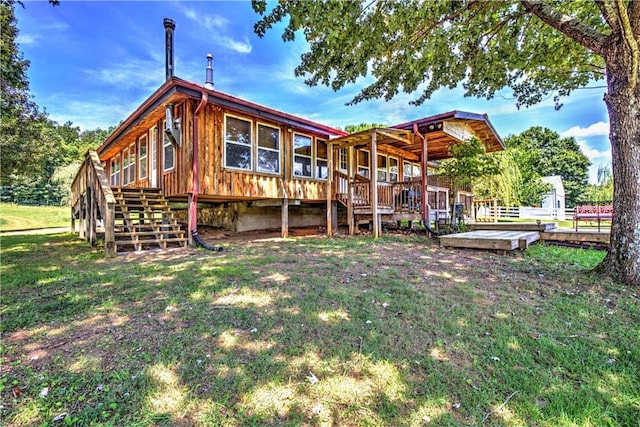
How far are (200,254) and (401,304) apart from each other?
4059mm

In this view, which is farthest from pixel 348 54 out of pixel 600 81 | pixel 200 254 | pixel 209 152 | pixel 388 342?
pixel 600 81

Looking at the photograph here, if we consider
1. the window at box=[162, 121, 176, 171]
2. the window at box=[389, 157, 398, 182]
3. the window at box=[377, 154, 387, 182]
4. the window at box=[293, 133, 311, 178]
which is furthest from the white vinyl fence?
the window at box=[162, 121, 176, 171]

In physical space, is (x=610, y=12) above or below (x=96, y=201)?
above

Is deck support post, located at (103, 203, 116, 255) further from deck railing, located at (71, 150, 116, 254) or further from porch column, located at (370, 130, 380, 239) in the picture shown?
porch column, located at (370, 130, 380, 239)

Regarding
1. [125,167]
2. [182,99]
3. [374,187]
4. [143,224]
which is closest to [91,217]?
[143,224]

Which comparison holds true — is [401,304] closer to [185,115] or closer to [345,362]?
[345,362]

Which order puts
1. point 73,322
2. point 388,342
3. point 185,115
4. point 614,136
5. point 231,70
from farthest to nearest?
point 231,70 < point 185,115 < point 614,136 < point 73,322 < point 388,342

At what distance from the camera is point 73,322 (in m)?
2.76

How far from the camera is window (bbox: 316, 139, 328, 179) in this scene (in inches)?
397

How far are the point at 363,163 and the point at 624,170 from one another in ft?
27.6

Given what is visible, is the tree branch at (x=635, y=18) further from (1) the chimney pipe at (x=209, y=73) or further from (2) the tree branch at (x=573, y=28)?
(1) the chimney pipe at (x=209, y=73)

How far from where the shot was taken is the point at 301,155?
9.59m

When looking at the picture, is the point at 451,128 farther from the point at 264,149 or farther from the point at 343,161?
the point at 264,149

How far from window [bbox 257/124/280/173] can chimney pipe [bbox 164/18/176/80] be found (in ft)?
14.2
